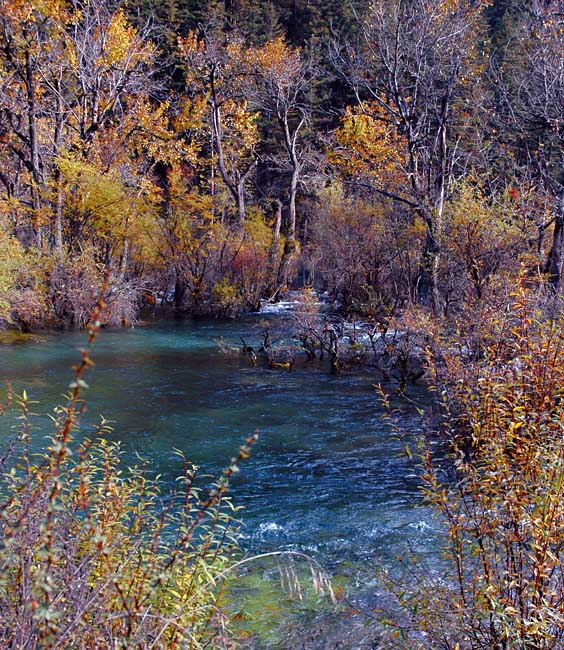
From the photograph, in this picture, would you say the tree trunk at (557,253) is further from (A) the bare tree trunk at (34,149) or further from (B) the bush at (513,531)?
(A) the bare tree trunk at (34,149)

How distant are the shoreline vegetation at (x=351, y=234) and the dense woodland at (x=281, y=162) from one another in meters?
0.12

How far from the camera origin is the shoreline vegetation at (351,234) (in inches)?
152

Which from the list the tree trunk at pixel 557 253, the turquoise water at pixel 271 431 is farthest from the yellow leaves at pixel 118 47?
the tree trunk at pixel 557 253

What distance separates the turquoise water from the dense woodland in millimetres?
3081

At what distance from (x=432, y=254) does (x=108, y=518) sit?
13069 millimetres

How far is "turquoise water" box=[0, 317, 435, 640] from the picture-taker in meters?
7.70

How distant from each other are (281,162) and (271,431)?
92.6 ft

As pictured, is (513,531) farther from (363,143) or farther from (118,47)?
(363,143)

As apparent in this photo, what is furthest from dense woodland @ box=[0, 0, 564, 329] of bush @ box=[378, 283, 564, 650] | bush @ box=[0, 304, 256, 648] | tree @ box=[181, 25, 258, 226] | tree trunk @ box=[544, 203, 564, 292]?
bush @ box=[0, 304, 256, 648]

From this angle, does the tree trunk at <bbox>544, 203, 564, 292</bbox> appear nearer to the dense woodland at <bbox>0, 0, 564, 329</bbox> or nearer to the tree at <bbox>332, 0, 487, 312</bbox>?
the dense woodland at <bbox>0, 0, 564, 329</bbox>

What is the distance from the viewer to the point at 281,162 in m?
37.4

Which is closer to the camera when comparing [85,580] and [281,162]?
[85,580]

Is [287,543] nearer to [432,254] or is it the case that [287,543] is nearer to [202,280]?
[432,254]

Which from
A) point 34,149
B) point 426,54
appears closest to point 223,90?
point 34,149
